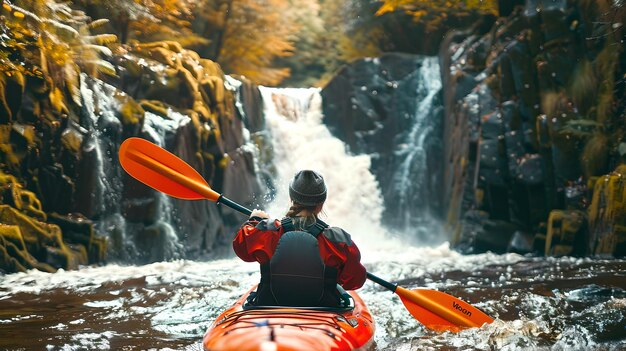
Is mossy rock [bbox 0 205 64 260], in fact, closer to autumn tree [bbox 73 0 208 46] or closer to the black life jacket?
autumn tree [bbox 73 0 208 46]

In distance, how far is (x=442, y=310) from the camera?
4645mm

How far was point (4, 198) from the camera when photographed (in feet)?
26.8

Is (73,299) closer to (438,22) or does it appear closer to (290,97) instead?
(290,97)

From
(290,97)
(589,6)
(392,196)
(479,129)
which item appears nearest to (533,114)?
(479,129)

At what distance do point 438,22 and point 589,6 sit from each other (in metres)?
7.92

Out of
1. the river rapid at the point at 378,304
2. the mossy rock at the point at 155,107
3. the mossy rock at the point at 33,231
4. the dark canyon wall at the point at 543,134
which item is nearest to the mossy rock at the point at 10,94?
the mossy rock at the point at 33,231

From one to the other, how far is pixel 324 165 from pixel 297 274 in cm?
1158

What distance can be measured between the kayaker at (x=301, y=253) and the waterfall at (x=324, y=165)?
32.8ft

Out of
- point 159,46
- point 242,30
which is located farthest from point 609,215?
point 242,30

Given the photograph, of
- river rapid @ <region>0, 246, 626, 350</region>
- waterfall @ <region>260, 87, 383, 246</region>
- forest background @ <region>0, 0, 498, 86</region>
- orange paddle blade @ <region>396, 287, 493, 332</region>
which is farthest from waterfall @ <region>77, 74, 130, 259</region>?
orange paddle blade @ <region>396, 287, 493, 332</region>

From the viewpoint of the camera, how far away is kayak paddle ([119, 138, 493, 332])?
4.66 metres

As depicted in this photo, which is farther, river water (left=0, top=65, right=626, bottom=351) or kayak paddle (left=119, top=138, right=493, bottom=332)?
kayak paddle (left=119, top=138, right=493, bottom=332)

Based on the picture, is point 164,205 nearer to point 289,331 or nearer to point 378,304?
point 378,304

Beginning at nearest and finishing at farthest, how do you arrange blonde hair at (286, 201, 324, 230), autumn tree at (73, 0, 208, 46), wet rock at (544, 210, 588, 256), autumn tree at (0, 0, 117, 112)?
blonde hair at (286, 201, 324, 230), autumn tree at (0, 0, 117, 112), wet rock at (544, 210, 588, 256), autumn tree at (73, 0, 208, 46)
